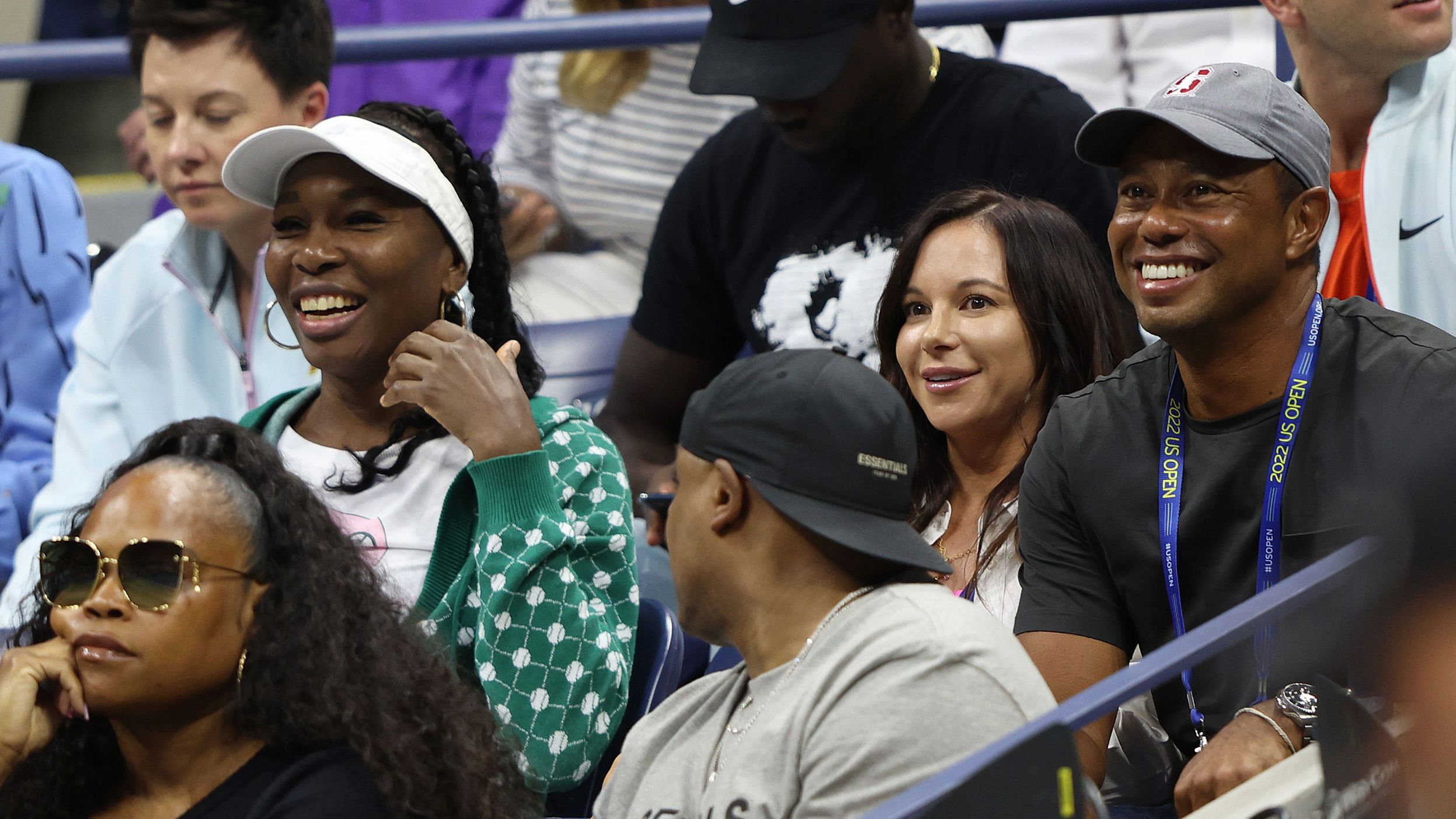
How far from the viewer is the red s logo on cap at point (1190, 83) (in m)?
2.60

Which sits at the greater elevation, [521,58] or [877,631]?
[877,631]

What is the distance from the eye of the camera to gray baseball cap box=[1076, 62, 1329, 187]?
253 cm

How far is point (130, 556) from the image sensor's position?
2277 mm

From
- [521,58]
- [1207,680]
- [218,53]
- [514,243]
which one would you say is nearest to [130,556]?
[1207,680]

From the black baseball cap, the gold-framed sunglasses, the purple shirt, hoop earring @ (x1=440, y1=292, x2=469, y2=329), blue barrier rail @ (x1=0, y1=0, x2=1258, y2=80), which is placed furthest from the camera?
the purple shirt

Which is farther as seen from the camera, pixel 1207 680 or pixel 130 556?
pixel 1207 680

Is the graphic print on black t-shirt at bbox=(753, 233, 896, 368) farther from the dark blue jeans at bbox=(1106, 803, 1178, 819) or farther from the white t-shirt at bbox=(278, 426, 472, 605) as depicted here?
the dark blue jeans at bbox=(1106, 803, 1178, 819)

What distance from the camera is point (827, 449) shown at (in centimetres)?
201

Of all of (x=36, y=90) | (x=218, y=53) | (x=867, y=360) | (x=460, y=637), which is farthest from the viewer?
(x=36, y=90)

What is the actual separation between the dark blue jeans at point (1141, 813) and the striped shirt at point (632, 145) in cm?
234

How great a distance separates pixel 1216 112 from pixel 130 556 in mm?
1566

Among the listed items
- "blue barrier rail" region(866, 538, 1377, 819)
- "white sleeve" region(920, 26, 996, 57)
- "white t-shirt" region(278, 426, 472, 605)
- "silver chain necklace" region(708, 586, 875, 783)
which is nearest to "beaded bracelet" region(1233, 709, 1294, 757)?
"blue barrier rail" region(866, 538, 1377, 819)

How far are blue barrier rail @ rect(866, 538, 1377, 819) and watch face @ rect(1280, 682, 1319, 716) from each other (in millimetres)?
394

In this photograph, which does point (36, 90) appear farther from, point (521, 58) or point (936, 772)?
point (936, 772)
